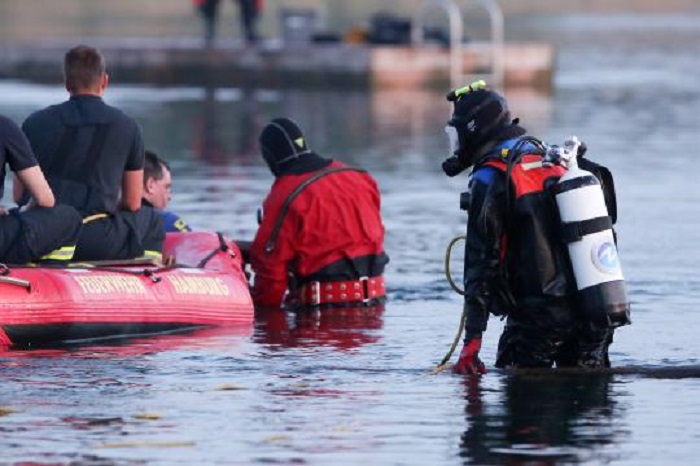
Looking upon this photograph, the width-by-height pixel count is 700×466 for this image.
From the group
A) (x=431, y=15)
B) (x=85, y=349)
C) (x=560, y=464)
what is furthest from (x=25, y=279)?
(x=431, y=15)

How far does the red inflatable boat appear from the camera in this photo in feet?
40.7

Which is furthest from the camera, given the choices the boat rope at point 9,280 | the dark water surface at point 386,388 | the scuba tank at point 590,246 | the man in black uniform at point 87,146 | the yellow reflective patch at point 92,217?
the yellow reflective patch at point 92,217

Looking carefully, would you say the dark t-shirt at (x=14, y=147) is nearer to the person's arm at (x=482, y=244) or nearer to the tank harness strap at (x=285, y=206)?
the tank harness strap at (x=285, y=206)

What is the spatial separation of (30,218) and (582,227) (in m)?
3.40

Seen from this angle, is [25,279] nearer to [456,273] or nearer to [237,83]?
[456,273]

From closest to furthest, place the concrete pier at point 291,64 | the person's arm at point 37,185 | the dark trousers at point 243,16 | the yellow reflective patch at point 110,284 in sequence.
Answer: the person's arm at point 37,185 → the yellow reflective patch at point 110,284 → the concrete pier at point 291,64 → the dark trousers at point 243,16

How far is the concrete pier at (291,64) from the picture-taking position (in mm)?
38625

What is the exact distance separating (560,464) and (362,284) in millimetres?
5108

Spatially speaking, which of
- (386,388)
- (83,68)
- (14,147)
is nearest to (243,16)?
(83,68)

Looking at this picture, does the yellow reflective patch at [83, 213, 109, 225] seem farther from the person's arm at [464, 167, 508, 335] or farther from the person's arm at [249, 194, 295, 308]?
the person's arm at [464, 167, 508, 335]

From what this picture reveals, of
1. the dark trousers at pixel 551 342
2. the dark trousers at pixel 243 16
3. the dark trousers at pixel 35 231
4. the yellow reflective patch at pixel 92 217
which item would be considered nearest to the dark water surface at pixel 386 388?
the dark trousers at pixel 551 342

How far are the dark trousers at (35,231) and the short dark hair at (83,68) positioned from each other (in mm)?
722

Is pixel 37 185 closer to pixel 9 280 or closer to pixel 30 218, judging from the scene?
pixel 30 218

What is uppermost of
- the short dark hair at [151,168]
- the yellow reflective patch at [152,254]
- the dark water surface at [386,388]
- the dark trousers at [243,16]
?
the dark trousers at [243,16]
